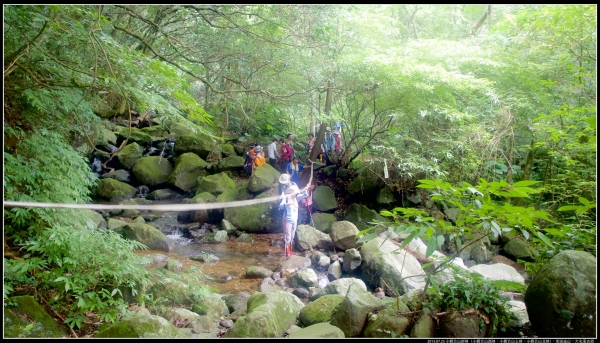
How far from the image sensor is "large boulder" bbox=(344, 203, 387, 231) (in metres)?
8.97

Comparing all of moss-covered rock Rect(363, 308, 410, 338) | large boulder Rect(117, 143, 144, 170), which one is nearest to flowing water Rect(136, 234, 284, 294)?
moss-covered rock Rect(363, 308, 410, 338)

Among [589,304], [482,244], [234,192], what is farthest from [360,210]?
[589,304]

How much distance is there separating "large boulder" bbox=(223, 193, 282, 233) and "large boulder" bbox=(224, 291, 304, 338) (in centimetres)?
460

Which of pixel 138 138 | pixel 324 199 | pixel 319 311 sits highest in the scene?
pixel 138 138

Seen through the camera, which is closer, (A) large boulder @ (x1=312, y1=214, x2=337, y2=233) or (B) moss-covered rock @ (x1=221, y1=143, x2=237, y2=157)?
(A) large boulder @ (x1=312, y1=214, x2=337, y2=233)

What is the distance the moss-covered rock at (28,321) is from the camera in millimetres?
2617

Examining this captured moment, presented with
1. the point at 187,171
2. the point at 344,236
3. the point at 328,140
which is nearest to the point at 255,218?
the point at 344,236

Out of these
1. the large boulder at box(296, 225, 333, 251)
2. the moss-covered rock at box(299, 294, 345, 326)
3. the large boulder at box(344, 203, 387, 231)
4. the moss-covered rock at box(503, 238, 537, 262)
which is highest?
the moss-covered rock at box(299, 294, 345, 326)

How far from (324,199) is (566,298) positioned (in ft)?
25.1

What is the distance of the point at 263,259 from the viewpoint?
7.52 metres

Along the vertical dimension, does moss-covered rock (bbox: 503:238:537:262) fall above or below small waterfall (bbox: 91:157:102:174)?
below

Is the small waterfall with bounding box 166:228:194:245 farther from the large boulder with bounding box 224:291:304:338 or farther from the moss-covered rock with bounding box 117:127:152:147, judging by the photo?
the moss-covered rock with bounding box 117:127:152:147

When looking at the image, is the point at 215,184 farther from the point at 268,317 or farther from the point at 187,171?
the point at 268,317

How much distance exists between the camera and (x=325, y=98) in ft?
34.8
